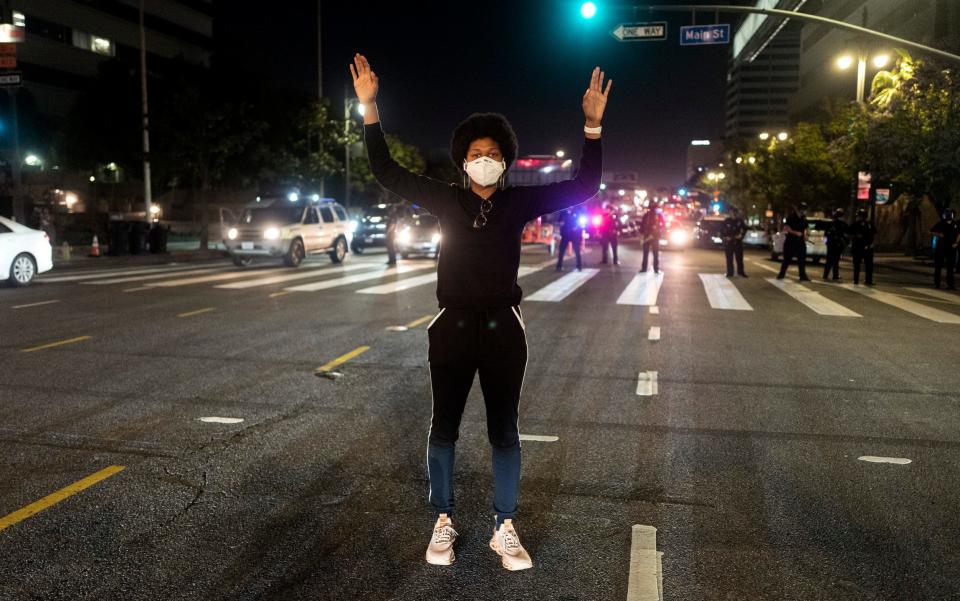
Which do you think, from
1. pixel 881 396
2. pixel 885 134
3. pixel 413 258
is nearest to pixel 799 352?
pixel 881 396

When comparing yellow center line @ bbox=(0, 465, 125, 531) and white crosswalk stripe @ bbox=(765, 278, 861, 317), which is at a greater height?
white crosswalk stripe @ bbox=(765, 278, 861, 317)

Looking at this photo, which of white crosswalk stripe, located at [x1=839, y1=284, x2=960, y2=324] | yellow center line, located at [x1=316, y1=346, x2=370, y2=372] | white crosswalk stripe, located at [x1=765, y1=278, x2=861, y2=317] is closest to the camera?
yellow center line, located at [x1=316, y1=346, x2=370, y2=372]

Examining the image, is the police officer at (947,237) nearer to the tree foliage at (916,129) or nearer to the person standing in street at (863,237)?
the person standing in street at (863,237)

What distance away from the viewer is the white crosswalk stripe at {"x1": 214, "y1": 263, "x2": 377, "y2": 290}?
1719 cm

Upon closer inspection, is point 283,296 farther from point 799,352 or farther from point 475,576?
point 475,576

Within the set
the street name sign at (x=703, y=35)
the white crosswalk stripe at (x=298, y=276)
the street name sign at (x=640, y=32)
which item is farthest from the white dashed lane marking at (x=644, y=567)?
the street name sign at (x=703, y=35)

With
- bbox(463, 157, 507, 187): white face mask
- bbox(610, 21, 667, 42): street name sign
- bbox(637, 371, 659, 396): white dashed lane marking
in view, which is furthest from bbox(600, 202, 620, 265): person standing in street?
bbox(463, 157, 507, 187): white face mask

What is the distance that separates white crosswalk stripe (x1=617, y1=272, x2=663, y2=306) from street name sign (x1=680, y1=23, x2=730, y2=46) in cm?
544

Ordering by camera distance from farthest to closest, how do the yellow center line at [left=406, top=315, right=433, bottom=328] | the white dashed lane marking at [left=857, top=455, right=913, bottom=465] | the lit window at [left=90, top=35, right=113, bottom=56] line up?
1. the lit window at [left=90, top=35, right=113, bottom=56]
2. the yellow center line at [left=406, top=315, right=433, bottom=328]
3. the white dashed lane marking at [left=857, top=455, right=913, bottom=465]

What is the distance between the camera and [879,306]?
14.9m

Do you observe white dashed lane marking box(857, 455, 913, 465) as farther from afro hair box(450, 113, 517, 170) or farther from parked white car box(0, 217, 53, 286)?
parked white car box(0, 217, 53, 286)

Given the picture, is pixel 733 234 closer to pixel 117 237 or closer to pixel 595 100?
pixel 595 100

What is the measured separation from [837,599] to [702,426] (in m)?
2.89

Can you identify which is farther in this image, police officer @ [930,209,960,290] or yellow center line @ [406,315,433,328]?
police officer @ [930,209,960,290]
